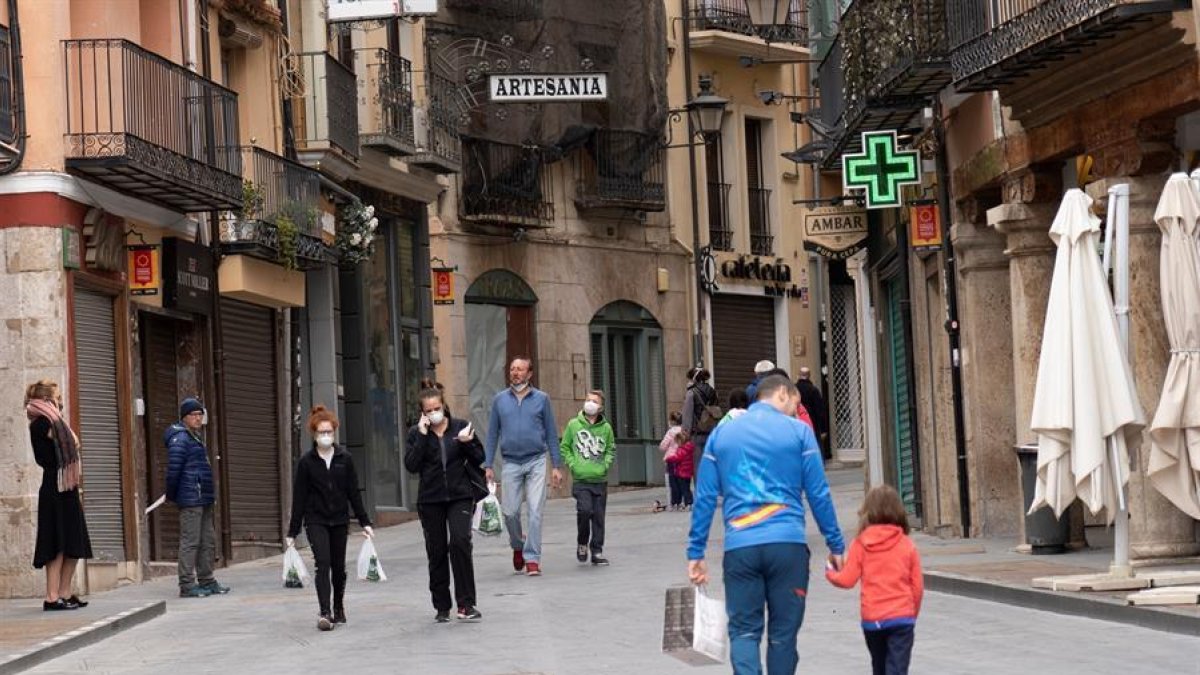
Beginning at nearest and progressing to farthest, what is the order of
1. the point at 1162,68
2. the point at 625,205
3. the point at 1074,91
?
1. the point at 1162,68
2. the point at 1074,91
3. the point at 625,205

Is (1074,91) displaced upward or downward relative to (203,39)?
downward

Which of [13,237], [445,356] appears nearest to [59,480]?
[13,237]

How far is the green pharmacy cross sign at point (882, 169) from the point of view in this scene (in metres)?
27.1

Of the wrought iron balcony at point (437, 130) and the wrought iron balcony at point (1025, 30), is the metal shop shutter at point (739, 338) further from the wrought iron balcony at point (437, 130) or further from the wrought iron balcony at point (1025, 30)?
the wrought iron balcony at point (1025, 30)

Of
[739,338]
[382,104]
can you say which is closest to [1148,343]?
[382,104]

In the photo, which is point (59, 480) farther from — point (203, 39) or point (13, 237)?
point (203, 39)

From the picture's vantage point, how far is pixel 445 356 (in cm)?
3988

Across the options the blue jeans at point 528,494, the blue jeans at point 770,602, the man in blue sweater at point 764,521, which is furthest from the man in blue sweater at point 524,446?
the blue jeans at point 770,602

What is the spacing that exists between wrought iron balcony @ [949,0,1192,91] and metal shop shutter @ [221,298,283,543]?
10411 mm

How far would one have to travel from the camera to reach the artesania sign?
38.6 meters

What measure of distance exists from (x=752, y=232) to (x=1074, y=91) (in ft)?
92.2

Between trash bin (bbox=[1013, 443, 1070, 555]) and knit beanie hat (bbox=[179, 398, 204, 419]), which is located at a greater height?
knit beanie hat (bbox=[179, 398, 204, 419])

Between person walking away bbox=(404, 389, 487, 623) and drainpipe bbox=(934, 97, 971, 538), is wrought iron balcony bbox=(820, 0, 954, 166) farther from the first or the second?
person walking away bbox=(404, 389, 487, 623)

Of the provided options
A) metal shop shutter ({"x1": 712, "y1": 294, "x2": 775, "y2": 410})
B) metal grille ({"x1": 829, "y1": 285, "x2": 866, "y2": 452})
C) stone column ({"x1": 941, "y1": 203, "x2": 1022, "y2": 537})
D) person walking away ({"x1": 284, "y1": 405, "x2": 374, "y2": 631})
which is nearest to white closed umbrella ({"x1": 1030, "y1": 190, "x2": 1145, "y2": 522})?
person walking away ({"x1": 284, "y1": 405, "x2": 374, "y2": 631})
